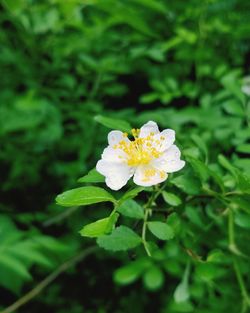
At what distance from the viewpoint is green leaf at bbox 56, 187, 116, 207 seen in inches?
24.5

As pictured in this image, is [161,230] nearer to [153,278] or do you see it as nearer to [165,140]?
[165,140]

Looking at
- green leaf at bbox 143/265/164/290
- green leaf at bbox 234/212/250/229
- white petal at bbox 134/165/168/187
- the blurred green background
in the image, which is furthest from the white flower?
green leaf at bbox 143/265/164/290

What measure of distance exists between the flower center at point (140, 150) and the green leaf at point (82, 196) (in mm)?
136

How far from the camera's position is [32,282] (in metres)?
1.65

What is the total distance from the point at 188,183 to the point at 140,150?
3.9 inches

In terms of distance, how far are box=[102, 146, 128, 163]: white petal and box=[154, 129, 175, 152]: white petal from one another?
60mm

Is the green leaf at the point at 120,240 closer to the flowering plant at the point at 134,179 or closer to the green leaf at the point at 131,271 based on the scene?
the flowering plant at the point at 134,179

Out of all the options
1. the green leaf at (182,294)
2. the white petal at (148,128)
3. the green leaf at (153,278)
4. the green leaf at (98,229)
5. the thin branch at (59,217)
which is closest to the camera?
the green leaf at (98,229)

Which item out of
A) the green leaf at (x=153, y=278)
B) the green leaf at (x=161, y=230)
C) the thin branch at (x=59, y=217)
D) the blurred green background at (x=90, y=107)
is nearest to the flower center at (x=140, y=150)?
the green leaf at (x=161, y=230)

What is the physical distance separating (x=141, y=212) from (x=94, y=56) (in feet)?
3.61

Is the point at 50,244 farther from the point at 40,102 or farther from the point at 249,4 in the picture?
the point at 249,4

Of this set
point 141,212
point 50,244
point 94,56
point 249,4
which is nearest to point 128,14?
point 94,56

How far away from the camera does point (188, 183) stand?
77 centimetres

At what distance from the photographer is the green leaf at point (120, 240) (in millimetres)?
672
